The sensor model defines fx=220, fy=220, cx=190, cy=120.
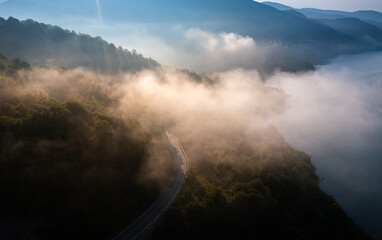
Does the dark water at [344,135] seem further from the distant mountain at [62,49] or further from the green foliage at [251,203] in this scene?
the distant mountain at [62,49]

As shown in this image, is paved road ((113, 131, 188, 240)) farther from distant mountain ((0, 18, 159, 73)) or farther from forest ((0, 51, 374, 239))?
distant mountain ((0, 18, 159, 73))

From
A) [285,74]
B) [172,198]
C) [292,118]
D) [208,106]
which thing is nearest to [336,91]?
[285,74]

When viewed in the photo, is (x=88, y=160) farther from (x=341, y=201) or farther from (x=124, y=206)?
(x=341, y=201)

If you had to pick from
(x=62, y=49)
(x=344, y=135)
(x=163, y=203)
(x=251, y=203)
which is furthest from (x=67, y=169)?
(x=344, y=135)

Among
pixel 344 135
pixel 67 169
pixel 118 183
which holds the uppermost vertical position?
pixel 67 169

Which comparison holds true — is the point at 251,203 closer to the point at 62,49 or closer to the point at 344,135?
the point at 344,135

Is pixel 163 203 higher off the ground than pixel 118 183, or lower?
lower

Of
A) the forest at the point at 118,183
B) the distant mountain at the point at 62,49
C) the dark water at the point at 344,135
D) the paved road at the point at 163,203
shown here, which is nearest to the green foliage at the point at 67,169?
the forest at the point at 118,183

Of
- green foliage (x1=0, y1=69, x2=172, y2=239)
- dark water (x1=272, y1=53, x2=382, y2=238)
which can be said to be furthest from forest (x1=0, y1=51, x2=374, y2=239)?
dark water (x1=272, y1=53, x2=382, y2=238)
